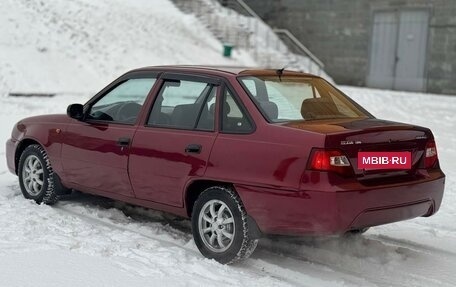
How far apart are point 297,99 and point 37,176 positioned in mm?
2973

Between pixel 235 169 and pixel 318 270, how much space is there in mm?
1015

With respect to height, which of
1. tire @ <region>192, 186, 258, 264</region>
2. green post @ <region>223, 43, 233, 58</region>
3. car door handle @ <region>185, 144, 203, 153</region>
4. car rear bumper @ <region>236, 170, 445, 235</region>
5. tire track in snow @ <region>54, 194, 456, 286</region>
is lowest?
tire track in snow @ <region>54, 194, 456, 286</region>

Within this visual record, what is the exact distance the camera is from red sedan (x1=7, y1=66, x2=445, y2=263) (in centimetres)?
415

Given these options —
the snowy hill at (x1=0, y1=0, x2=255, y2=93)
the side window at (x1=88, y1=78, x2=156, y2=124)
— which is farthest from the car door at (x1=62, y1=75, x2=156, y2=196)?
the snowy hill at (x1=0, y1=0, x2=255, y2=93)

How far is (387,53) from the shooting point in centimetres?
1958

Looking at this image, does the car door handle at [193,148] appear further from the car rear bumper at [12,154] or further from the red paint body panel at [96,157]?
the car rear bumper at [12,154]

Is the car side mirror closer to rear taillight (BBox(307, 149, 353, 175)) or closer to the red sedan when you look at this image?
the red sedan

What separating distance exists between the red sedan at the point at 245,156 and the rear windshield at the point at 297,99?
14 millimetres

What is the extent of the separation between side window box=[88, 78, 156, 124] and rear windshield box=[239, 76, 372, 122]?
1.10 m

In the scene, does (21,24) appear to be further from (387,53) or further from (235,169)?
(235,169)

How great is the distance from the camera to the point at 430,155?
477 cm

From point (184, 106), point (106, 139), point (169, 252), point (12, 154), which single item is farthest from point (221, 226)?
point (12, 154)

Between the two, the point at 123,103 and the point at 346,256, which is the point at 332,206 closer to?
the point at 346,256

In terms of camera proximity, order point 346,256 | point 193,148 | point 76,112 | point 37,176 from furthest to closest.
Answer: point 37,176 → point 76,112 → point 346,256 → point 193,148
